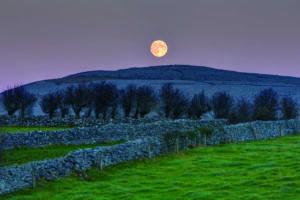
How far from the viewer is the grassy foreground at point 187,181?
760 inches

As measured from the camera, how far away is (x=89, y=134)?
42438 mm

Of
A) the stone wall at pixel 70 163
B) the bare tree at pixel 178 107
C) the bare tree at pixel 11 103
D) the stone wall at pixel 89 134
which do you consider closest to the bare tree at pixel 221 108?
the bare tree at pixel 178 107

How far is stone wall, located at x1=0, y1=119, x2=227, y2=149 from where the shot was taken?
1481 inches

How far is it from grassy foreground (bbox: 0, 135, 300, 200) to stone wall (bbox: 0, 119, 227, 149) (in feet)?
45.2

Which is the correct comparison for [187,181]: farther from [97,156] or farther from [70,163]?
[70,163]

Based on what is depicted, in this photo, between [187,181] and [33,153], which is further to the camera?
[33,153]

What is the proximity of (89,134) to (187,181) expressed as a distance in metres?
21.9

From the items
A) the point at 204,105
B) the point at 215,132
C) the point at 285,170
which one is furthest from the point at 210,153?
the point at 204,105

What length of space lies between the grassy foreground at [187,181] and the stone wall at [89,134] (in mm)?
13775

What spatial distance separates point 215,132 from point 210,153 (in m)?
8.17

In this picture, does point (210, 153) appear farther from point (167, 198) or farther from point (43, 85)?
point (43, 85)

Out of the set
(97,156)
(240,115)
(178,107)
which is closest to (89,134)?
(97,156)

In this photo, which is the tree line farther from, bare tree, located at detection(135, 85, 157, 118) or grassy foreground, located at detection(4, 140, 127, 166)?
grassy foreground, located at detection(4, 140, 127, 166)

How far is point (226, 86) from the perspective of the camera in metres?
164
